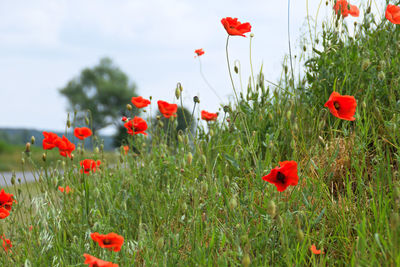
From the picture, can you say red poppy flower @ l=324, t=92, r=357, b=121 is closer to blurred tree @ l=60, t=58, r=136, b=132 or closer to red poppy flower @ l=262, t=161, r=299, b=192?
red poppy flower @ l=262, t=161, r=299, b=192

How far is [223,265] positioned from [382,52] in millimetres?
2253

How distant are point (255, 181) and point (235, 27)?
852 mm

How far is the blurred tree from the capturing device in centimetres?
2929

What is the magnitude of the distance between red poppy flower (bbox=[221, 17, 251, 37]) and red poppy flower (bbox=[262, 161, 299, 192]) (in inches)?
34.2

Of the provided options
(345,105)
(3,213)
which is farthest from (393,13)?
(3,213)

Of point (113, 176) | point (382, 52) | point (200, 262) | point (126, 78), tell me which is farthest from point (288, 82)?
point (126, 78)

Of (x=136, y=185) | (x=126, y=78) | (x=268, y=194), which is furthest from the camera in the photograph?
(x=126, y=78)

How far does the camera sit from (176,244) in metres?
1.92

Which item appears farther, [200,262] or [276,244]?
[276,244]

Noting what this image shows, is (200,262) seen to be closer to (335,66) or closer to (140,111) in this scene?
(335,66)

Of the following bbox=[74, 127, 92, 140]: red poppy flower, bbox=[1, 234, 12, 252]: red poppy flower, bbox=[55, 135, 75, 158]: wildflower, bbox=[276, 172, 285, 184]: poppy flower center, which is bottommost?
bbox=[1, 234, 12, 252]: red poppy flower

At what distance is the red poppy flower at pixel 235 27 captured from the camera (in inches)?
86.2

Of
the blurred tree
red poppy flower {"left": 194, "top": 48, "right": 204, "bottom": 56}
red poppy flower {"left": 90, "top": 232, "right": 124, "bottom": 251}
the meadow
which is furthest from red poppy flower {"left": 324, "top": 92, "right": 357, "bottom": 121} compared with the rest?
the blurred tree

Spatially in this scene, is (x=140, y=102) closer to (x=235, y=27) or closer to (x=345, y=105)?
(x=235, y=27)
